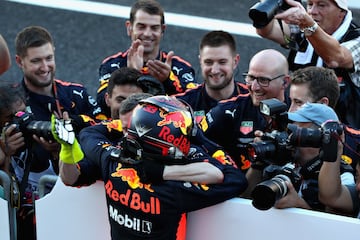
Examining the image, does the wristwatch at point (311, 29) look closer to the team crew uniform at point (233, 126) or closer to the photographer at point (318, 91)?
the photographer at point (318, 91)

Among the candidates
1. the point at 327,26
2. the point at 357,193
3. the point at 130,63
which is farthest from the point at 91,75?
the point at 357,193

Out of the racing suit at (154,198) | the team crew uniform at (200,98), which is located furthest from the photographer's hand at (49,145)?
the team crew uniform at (200,98)

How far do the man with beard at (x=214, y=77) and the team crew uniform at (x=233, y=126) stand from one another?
0.39 meters

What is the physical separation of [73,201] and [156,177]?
0.83m

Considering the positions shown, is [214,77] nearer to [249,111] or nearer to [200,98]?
[200,98]

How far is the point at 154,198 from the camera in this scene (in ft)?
16.3

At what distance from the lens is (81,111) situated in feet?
22.9

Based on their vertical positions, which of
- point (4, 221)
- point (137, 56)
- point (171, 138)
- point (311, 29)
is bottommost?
point (4, 221)

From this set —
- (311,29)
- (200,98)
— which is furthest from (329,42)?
(200,98)

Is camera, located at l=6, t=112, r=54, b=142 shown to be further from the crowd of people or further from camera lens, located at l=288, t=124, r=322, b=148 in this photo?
camera lens, located at l=288, t=124, r=322, b=148

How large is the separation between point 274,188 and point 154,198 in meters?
0.70

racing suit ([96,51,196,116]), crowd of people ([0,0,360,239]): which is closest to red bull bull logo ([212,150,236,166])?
crowd of people ([0,0,360,239])

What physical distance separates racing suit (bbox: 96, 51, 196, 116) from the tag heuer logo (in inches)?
43.7

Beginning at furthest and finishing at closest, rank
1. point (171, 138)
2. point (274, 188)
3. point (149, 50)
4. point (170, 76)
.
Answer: point (149, 50)
point (170, 76)
point (171, 138)
point (274, 188)
